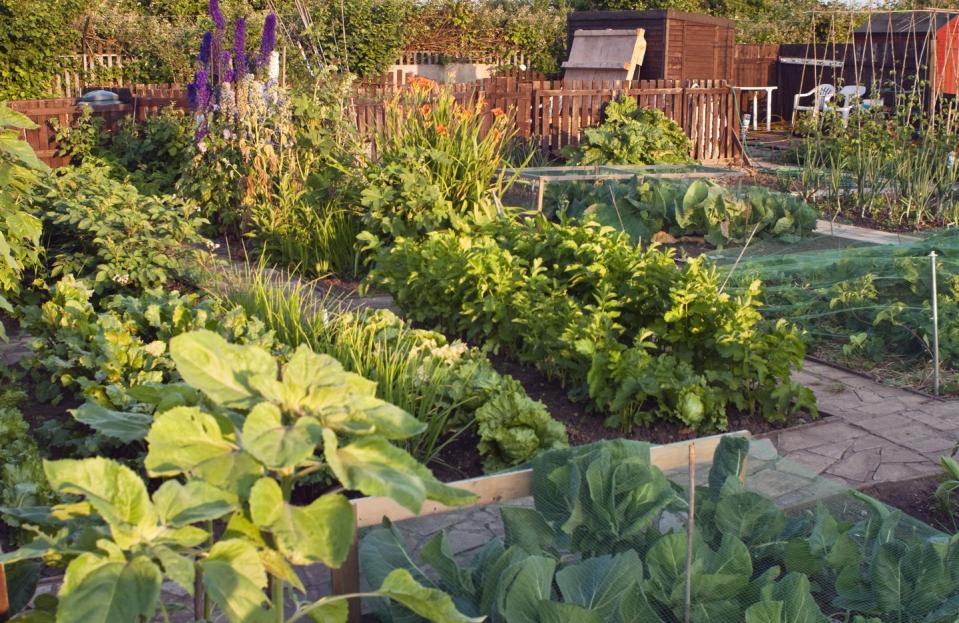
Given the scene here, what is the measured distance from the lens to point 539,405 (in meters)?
4.25

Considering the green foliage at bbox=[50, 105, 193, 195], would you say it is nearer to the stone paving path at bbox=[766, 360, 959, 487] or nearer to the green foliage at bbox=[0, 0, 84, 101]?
the stone paving path at bbox=[766, 360, 959, 487]

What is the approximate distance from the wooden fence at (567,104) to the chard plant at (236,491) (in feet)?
30.3

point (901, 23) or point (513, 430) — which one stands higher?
point (901, 23)

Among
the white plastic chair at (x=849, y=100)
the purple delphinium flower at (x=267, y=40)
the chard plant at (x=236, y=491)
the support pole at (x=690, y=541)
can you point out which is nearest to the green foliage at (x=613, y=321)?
the support pole at (x=690, y=541)

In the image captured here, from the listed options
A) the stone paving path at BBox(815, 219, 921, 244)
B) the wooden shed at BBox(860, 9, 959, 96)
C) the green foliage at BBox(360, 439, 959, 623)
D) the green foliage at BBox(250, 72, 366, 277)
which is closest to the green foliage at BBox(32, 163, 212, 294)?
the green foliage at BBox(250, 72, 366, 277)

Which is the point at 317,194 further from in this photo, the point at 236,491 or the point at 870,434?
the point at 236,491

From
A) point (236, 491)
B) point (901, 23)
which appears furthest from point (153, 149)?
point (901, 23)

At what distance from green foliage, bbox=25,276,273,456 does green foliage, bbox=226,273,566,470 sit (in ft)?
1.04

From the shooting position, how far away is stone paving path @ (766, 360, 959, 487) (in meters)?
4.27

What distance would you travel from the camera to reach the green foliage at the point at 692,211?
8883mm

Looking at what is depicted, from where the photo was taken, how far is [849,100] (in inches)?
575

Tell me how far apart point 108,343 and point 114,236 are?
2.11 m

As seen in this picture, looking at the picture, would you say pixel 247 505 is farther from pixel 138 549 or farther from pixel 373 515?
pixel 373 515

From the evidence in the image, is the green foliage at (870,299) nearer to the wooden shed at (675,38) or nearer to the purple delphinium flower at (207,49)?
the purple delphinium flower at (207,49)
